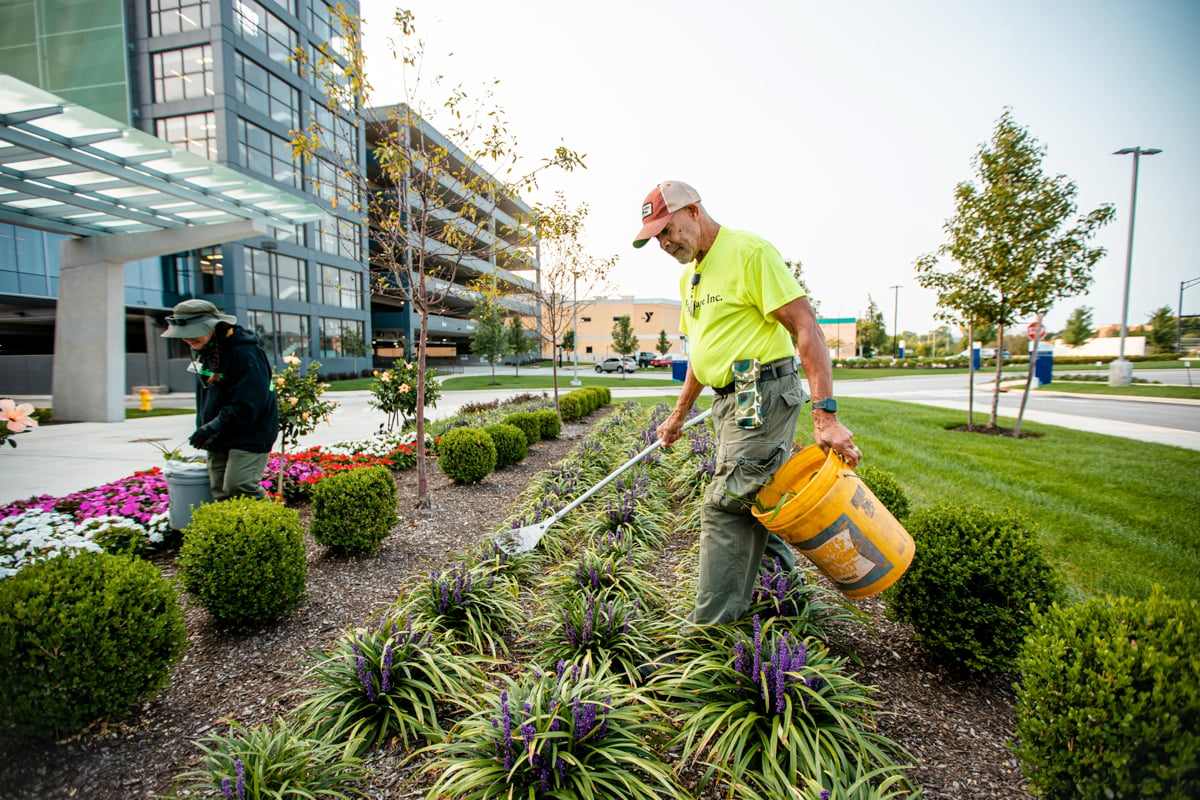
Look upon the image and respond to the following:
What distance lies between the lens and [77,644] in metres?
2.04

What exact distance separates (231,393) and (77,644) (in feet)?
7.14

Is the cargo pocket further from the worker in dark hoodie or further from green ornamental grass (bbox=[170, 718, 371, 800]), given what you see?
the worker in dark hoodie

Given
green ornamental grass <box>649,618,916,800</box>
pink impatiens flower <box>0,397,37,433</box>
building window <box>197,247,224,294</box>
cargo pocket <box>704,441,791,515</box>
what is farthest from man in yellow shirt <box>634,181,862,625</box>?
building window <box>197,247,224,294</box>

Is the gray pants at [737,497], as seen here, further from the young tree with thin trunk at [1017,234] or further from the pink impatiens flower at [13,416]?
the young tree with thin trunk at [1017,234]

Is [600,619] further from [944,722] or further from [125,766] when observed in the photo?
[125,766]

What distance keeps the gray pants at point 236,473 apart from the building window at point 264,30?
2805 cm

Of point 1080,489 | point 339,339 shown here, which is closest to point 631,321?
point 339,339

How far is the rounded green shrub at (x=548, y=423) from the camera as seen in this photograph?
9.74 m

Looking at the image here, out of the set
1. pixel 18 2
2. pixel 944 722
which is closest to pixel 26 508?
pixel 944 722

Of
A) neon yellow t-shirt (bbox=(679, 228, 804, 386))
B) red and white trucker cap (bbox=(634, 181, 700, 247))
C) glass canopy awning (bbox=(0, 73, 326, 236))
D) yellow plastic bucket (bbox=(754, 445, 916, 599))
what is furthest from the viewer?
glass canopy awning (bbox=(0, 73, 326, 236))

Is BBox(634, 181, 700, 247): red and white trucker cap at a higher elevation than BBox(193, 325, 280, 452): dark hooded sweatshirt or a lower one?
higher

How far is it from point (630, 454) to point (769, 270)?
4631mm

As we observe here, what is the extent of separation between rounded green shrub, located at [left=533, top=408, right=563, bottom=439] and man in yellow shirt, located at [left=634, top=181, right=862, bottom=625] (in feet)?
23.5

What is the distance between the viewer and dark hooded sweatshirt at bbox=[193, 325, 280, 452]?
3.84 metres
